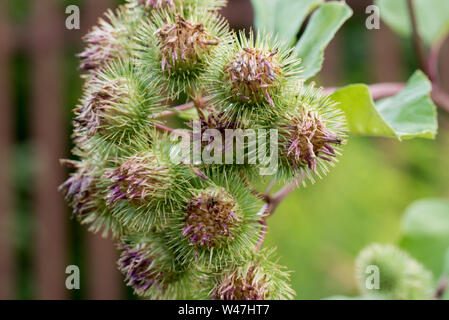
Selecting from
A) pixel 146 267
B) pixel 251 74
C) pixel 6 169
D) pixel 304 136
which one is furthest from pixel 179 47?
pixel 6 169

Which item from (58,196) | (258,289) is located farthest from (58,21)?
(258,289)

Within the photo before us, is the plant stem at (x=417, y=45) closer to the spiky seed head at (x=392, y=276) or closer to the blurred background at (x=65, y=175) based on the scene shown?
the spiky seed head at (x=392, y=276)

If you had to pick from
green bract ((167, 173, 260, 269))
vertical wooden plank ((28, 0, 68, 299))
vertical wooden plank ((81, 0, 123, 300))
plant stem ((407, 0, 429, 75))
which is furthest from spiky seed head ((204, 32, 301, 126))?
vertical wooden plank ((28, 0, 68, 299))

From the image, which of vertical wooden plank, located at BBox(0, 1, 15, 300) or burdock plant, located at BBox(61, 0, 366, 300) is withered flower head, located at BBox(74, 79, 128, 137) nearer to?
burdock plant, located at BBox(61, 0, 366, 300)

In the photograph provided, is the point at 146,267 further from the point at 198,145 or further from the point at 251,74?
the point at 251,74

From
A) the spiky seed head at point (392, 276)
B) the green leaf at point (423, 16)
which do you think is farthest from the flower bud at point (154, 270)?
the green leaf at point (423, 16)

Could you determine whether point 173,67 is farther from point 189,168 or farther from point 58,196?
point 58,196
